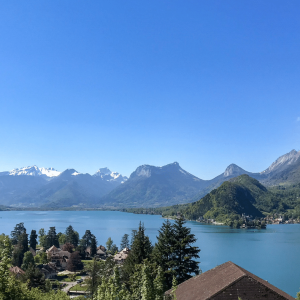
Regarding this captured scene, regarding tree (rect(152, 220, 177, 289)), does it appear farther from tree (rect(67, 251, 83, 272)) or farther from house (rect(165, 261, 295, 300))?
tree (rect(67, 251, 83, 272))

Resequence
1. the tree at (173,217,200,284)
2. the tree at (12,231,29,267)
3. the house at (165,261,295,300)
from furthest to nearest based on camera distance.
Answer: the tree at (12,231,29,267) < the tree at (173,217,200,284) < the house at (165,261,295,300)

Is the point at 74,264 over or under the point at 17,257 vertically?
under

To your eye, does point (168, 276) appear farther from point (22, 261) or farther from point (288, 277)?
point (22, 261)

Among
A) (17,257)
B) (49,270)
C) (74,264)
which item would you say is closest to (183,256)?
(49,270)

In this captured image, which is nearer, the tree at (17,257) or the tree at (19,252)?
the tree at (17,257)

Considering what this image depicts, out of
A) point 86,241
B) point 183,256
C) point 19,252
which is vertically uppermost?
point 183,256

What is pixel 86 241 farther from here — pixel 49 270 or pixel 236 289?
pixel 236 289

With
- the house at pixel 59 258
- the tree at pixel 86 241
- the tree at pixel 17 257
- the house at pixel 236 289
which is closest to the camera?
the house at pixel 236 289

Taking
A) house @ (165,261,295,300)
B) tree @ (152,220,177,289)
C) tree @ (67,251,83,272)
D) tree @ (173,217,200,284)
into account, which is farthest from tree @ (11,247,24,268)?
house @ (165,261,295,300)

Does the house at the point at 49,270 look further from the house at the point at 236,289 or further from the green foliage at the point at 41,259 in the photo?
the house at the point at 236,289

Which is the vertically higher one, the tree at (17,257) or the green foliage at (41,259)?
the tree at (17,257)

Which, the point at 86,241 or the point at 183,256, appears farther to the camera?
the point at 86,241

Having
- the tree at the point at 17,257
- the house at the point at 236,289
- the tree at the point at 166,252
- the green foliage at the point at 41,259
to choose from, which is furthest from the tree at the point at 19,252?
the house at the point at 236,289

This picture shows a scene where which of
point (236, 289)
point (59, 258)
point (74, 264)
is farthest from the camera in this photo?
point (59, 258)
